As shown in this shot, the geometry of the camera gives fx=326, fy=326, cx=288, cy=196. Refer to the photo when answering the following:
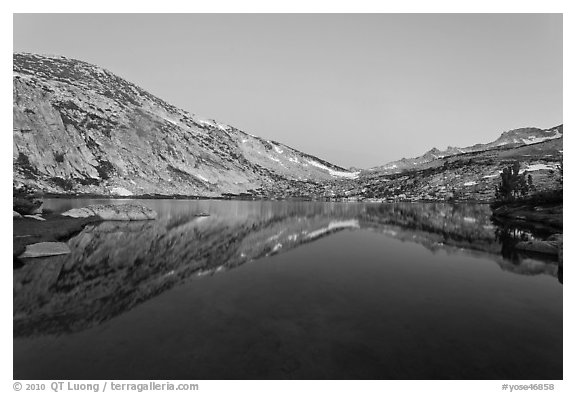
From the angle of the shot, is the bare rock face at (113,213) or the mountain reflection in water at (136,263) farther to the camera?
the bare rock face at (113,213)

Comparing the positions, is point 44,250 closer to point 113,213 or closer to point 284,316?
point 284,316

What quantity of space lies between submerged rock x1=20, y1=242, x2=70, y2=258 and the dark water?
1487 millimetres

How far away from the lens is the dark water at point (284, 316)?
13258 millimetres

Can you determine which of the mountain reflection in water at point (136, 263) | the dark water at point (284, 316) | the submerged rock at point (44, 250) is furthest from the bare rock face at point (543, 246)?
the submerged rock at point (44, 250)

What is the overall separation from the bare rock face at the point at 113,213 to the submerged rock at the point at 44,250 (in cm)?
2984

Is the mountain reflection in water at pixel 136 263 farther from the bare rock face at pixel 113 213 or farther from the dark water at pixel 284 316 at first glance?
the bare rock face at pixel 113 213

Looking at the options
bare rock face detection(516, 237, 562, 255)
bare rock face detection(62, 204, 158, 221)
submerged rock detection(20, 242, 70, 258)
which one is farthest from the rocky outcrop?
bare rock face detection(62, 204, 158, 221)

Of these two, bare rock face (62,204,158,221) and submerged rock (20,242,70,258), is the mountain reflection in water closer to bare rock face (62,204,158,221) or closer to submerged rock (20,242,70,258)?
submerged rock (20,242,70,258)

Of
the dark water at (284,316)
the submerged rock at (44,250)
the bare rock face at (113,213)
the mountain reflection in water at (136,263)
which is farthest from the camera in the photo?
the bare rock face at (113,213)

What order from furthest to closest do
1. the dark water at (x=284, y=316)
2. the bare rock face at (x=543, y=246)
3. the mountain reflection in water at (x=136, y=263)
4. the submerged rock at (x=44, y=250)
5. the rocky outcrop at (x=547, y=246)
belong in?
the bare rock face at (x=543, y=246) < the rocky outcrop at (x=547, y=246) < the submerged rock at (x=44, y=250) < the mountain reflection in water at (x=136, y=263) < the dark water at (x=284, y=316)

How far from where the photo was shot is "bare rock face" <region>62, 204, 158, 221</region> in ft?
201

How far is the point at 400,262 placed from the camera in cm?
3375
